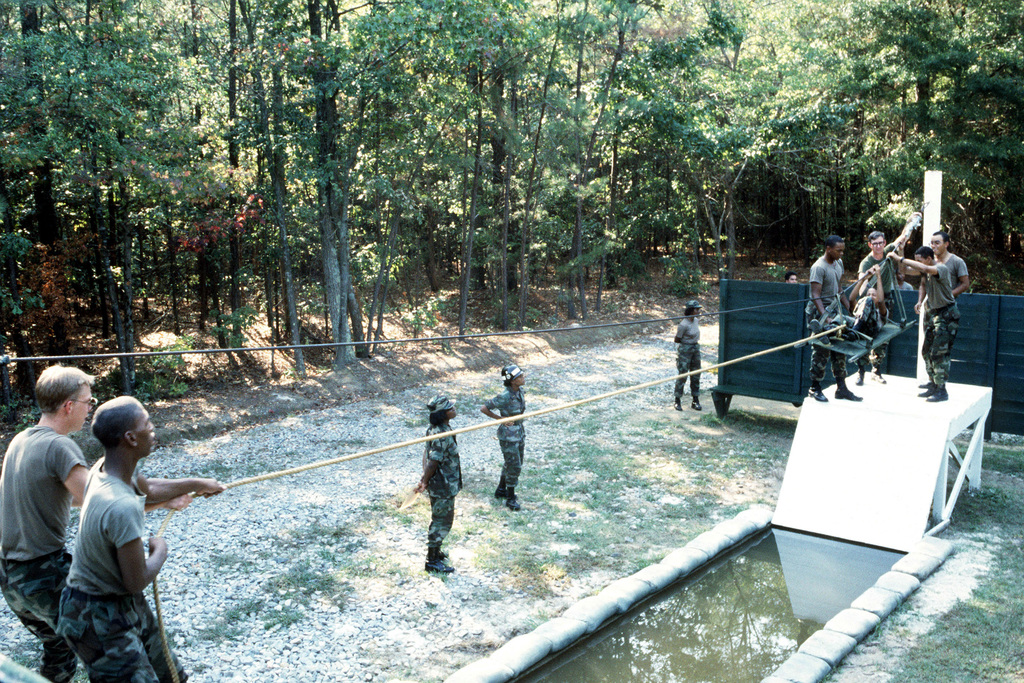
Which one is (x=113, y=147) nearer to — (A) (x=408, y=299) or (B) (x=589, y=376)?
(B) (x=589, y=376)

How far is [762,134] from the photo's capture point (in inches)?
737

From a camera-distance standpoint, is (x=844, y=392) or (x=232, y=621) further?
(x=844, y=392)

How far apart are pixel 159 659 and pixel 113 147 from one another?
9.04 meters

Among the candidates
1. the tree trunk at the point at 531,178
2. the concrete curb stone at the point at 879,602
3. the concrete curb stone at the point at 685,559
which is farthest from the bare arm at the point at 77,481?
the tree trunk at the point at 531,178

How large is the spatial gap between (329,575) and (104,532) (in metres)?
3.55

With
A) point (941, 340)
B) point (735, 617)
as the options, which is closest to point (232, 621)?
point (735, 617)

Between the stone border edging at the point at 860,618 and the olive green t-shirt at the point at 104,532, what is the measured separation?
3.74 meters

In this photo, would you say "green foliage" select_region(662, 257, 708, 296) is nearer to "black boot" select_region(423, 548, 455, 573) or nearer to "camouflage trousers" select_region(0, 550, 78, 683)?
"black boot" select_region(423, 548, 455, 573)

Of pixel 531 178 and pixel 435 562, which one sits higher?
pixel 531 178

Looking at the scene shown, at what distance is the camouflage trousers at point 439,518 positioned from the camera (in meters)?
6.32

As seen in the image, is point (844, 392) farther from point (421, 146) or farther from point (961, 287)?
point (421, 146)

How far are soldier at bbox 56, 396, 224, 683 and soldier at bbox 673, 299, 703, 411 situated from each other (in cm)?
893

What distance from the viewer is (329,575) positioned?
6332 mm

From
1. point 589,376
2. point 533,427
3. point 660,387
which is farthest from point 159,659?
point 589,376
